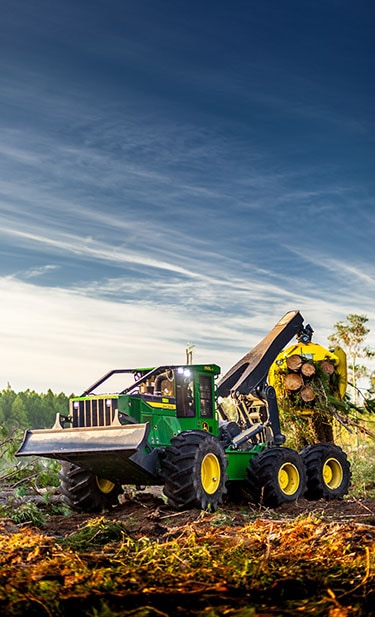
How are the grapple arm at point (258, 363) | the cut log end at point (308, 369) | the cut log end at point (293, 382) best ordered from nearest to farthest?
the grapple arm at point (258, 363) < the cut log end at point (308, 369) < the cut log end at point (293, 382)

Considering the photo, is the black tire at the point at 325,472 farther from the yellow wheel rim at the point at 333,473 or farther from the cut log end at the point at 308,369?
the cut log end at the point at 308,369

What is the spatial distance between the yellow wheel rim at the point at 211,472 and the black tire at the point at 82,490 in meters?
2.32

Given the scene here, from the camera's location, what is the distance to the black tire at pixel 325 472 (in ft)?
52.6

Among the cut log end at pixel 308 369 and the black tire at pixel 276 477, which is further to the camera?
the cut log end at pixel 308 369

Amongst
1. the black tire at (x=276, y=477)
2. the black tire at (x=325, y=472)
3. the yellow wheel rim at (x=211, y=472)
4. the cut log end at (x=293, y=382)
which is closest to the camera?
the yellow wheel rim at (x=211, y=472)

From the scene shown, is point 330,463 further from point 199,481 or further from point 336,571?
point 336,571

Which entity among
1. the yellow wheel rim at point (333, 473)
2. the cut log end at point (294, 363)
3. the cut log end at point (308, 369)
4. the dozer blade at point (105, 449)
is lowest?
the yellow wheel rim at point (333, 473)

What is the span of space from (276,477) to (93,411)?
3.83m

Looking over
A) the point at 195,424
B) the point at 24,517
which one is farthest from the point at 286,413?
the point at 24,517

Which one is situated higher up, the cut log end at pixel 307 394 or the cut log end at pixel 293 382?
the cut log end at pixel 293 382

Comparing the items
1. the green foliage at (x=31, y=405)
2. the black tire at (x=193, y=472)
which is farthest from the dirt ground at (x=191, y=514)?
the green foliage at (x=31, y=405)

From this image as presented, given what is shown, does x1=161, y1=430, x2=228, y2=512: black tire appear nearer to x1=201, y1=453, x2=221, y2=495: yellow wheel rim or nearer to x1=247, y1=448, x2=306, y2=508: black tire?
x1=201, y1=453, x2=221, y2=495: yellow wheel rim

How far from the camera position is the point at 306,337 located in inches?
704

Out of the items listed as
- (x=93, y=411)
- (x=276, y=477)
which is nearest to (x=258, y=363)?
(x=276, y=477)
